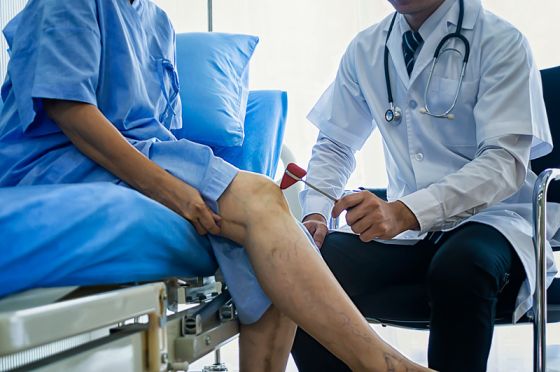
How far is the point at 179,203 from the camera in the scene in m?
1.12

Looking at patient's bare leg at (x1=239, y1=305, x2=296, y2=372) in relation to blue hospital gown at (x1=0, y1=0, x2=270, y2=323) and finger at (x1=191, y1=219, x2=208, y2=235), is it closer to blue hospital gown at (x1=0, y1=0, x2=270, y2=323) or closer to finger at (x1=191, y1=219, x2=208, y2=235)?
blue hospital gown at (x1=0, y1=0, x2=270, y2=323)

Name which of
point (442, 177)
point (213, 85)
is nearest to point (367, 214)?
point (442, 177)

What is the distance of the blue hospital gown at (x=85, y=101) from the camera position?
1.10 m

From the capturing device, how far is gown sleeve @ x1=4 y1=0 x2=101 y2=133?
1.09 metres

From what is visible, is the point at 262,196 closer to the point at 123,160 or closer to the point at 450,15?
the point at 123,160

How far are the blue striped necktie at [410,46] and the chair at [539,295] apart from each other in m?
0.33

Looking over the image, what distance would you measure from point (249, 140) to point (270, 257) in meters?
0.92

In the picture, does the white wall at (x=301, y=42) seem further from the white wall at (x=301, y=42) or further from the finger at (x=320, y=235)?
the finger at (x=320, y=235)

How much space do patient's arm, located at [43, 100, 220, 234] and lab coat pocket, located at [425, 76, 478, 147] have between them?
0.68 metres

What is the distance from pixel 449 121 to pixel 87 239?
998 mm

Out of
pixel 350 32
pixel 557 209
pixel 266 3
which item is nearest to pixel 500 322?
pixel 557 209

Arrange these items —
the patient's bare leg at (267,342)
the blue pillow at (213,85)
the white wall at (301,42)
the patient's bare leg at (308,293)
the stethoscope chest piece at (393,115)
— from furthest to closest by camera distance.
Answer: the white wall at (301,42), the blue pillow at (213,85), the stethoscope chest piece at (393,115), the patient's bare leg at (267,342), the patient's bare leg at (308,293)

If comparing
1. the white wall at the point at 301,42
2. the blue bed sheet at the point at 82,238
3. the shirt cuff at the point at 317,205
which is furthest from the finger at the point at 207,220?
the white wall at the point at 301,42

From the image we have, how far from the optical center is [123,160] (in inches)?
44.4
